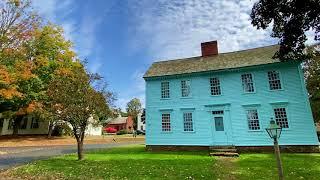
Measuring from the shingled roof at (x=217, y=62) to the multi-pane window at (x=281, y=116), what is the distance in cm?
433

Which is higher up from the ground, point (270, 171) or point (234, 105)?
point (234, 105)

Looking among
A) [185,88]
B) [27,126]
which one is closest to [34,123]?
[27,126]

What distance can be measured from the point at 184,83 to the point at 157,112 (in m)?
4.01

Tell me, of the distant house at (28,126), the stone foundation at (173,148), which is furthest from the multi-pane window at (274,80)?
the distant house at (28,126)

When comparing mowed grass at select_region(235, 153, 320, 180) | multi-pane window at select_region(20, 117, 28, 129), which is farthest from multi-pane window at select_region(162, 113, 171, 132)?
multi-pane window at select_region(20, 117, 28, 129)

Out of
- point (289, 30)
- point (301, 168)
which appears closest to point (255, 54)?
point (289, 30)

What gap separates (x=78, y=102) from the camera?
1959 cm

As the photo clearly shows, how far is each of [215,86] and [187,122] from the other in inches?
174

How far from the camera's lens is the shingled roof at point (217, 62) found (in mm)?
25297

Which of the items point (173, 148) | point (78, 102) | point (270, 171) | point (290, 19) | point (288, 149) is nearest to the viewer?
point (270, 171)

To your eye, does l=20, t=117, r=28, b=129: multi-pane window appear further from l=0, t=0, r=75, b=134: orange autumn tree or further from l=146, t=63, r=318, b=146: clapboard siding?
l=146, t=63, r=318, b=146: clapboard siding

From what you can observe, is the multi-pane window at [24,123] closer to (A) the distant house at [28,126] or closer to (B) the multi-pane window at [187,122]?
(A) the distant house at [28,126]

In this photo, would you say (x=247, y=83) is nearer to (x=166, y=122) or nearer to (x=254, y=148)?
(x=254, y=148)

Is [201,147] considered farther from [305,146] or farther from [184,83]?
[305,146]
